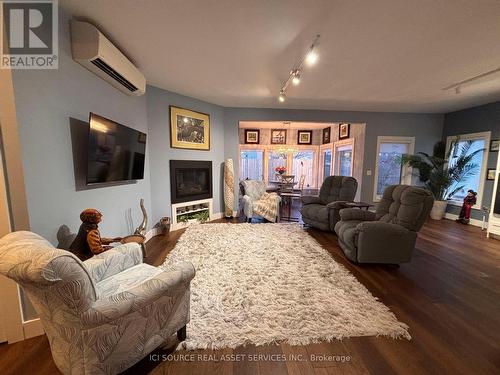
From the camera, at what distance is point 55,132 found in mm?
1685

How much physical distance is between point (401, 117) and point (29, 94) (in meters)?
6.53

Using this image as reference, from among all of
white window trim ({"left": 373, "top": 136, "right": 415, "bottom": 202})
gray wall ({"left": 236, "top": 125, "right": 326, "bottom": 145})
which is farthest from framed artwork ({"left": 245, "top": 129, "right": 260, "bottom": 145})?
white window trim ({"left": 373, "top": 136, "right": 415, "bottom": 202})

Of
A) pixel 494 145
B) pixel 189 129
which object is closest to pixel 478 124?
pixel 494 145

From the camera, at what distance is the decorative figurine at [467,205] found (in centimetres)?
449

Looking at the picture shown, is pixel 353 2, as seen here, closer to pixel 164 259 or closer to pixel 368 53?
pixel 368 53

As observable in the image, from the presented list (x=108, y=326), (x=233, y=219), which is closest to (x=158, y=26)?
(x=108, y=326)

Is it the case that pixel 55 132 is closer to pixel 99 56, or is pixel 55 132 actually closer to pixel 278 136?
pixel 99 56

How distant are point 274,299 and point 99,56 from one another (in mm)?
2800

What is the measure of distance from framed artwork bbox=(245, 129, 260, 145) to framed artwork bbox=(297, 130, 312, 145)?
1581mm

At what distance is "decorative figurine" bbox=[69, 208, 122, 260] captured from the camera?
1700mm

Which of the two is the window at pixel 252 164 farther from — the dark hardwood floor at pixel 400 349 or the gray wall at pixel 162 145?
the dark hardwood floor at pixel 400 349

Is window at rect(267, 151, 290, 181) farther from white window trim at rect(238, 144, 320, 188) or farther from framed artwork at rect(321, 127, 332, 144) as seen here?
framed artwork at rect(321, 127, 332, 144)

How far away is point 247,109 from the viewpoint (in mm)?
4859

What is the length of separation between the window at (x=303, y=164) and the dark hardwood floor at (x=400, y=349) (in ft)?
19.5
